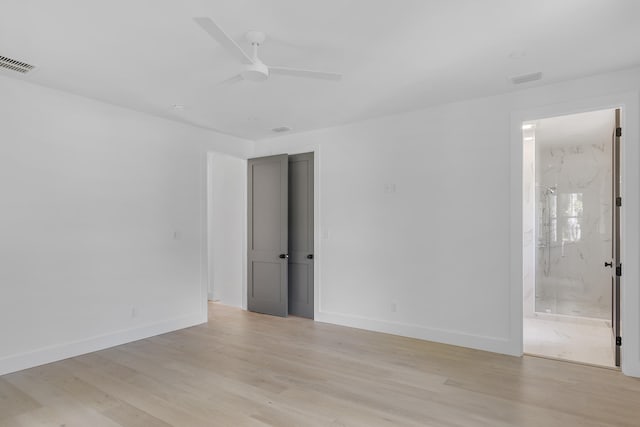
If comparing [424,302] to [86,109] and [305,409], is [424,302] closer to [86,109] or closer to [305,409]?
[305,409]

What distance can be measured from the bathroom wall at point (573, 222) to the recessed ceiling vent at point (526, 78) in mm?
2109

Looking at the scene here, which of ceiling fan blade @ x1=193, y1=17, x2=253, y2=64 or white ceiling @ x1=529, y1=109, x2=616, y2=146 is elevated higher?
white ceiling @ x1=529, y1=109, x2=616, y2=146

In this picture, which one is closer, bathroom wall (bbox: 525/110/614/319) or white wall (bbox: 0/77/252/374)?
white wall (bbox: 0/77/252/374)

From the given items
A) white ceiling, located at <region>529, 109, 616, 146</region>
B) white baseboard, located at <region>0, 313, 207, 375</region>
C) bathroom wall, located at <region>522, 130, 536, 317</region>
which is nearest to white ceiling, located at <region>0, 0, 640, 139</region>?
white ceiling, located at <region>529, 109, 616, 146</region>

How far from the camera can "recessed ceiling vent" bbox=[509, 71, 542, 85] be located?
11.0 feet

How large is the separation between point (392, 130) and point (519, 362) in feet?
9.62

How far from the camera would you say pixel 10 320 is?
3.35 m

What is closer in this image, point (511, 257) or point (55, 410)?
point (55, 410)

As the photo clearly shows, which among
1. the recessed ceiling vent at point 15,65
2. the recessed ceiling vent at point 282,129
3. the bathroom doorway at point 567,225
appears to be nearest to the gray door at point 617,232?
the bathroom doorway at point 567,225

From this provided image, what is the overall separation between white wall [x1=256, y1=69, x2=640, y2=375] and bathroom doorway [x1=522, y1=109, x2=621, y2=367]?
4.93 ft

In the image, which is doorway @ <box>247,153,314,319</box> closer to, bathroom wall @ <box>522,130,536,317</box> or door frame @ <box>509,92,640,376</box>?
bathroom wall @ <box>522,130,536,317</box>

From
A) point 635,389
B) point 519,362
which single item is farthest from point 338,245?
point 635,389

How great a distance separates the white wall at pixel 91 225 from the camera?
343 cm

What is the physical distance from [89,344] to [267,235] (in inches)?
104
